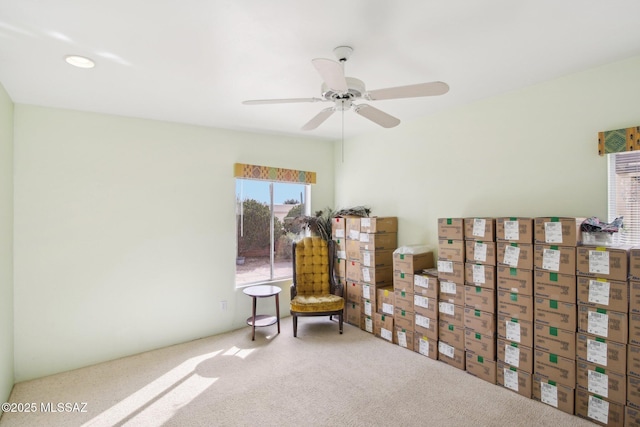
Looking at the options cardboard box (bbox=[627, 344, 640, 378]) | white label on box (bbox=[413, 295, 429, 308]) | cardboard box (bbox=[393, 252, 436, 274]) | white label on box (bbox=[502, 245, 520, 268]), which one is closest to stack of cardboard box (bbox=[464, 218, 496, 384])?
white label on box (bbox=[502, 245, 520, 268])

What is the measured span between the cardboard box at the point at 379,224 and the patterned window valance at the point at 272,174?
1.17 meters

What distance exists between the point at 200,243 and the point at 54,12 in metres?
2.64

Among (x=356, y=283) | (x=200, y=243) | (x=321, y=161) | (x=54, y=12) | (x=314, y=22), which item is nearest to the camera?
(x=54, y=12)

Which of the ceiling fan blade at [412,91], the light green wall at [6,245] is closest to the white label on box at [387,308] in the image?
the ceiling fan blade at [412,91]

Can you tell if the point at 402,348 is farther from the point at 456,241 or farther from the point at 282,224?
the point at 282,224

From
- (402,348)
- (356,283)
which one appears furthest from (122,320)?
(402,348)

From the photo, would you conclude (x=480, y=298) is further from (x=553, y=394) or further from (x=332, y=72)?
(x=332, y=72)

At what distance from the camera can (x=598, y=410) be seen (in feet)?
7.41

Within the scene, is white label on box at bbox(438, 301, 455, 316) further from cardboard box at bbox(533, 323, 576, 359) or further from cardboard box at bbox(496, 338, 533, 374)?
cardboard box at bbox(533, 323, 576, 359)

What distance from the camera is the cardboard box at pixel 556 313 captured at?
93.3 inches

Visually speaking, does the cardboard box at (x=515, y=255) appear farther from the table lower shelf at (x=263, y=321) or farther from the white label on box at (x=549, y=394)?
the table lower shelf at (x=263, y=321)

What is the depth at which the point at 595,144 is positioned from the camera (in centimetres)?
253

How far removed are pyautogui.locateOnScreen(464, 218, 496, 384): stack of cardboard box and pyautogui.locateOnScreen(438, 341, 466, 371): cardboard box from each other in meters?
0.06

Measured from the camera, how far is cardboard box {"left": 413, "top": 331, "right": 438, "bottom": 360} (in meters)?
3.26
